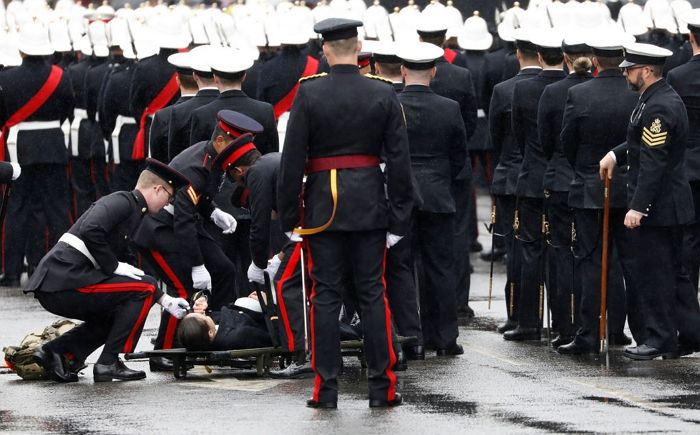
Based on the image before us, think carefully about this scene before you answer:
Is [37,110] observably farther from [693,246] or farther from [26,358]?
[693,246]

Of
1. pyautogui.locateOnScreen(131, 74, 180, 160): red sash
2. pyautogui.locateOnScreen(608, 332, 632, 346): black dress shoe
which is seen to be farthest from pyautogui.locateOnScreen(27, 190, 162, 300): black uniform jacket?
pyautogui.locateOnScreen(131, 74, 180, 160): red sash

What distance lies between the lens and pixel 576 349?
38.8 ft

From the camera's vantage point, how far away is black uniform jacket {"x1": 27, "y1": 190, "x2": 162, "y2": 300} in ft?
35.2

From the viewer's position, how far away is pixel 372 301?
977cm

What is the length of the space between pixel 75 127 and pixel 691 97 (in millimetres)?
7633

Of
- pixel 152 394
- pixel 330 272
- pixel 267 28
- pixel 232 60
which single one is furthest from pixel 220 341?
pixel 267 28

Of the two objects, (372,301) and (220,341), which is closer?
(372,301)

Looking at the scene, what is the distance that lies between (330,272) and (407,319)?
166 centimetres

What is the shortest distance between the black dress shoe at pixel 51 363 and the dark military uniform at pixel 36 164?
18.8ft

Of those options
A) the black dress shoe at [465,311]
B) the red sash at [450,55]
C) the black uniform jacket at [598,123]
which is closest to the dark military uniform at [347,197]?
the black uniform jacket at [598,123]

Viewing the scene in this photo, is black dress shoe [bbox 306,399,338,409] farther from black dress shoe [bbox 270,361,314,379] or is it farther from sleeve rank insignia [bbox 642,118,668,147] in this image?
sleeve rank insignia [bbox 642,118,668,147]

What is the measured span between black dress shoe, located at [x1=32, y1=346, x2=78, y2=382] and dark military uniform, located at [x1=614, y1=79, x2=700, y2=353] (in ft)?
10.8

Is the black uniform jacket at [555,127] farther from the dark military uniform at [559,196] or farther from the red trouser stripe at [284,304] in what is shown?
the red trouser stripe at [284,304]

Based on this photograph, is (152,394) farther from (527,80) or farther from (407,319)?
(527,80)
